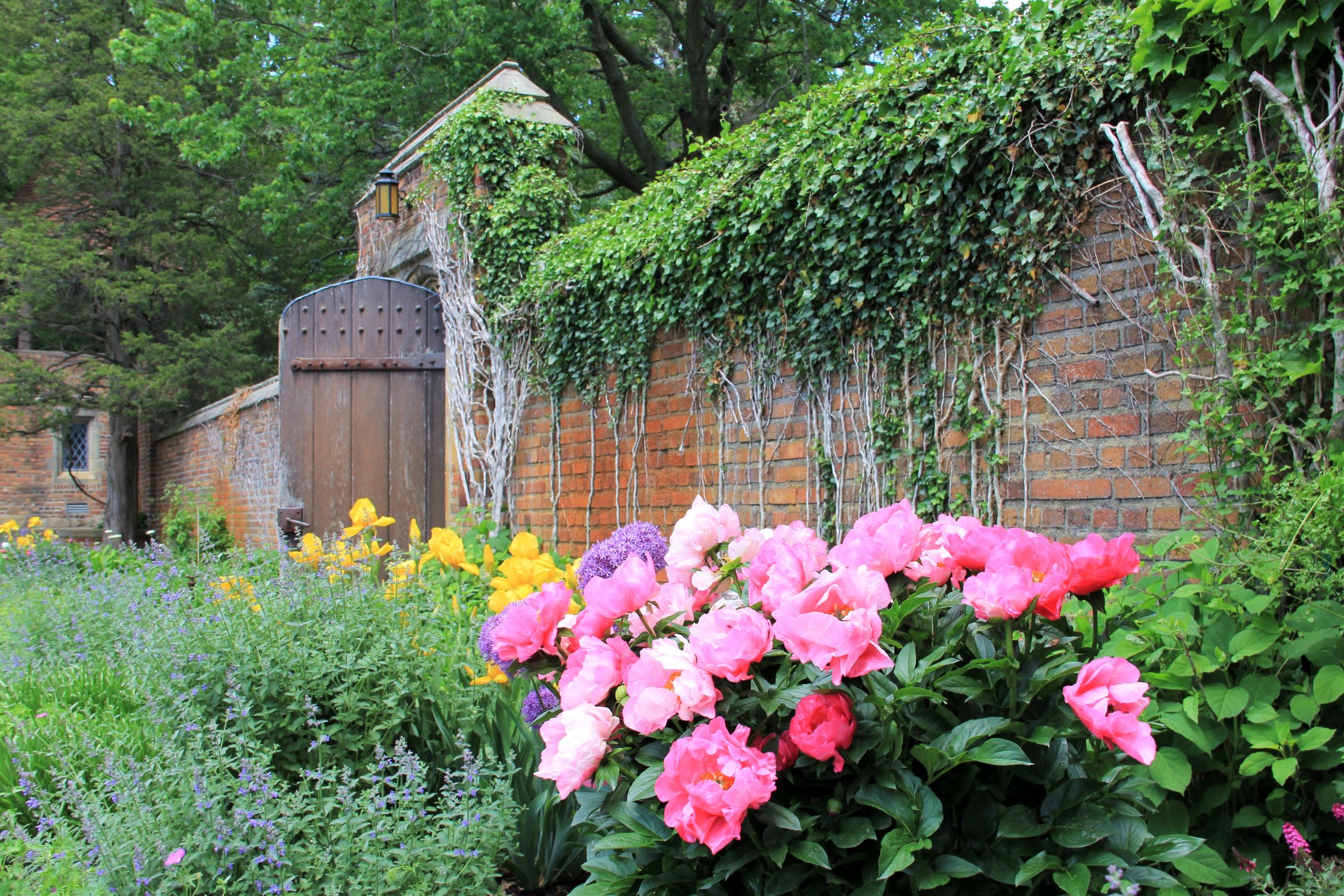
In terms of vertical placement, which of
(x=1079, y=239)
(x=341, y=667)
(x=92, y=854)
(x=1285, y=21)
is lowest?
(x=92, y=854)

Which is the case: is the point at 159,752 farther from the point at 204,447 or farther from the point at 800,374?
the point at 204,447

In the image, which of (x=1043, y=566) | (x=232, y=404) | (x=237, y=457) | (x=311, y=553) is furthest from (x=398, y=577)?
(x=232, y=404)

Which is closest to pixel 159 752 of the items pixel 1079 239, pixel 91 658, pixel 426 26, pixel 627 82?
pixel 91 658

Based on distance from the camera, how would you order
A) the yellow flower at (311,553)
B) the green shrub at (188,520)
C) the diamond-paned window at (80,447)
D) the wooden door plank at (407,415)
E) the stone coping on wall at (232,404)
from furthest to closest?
the diamond-paned window at (80,447) < the green shrub at (188,520) < the stone coping on wall at (232,404) < the wooden door plank at (407,415) < the yellow flower at (311,553)

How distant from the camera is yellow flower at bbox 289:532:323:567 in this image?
2.97 m

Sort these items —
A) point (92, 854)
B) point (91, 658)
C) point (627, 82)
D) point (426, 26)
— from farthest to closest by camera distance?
1. point (627, 82)
2. point (426, 26)
3. point (91, 658)
4. point (92, 854)

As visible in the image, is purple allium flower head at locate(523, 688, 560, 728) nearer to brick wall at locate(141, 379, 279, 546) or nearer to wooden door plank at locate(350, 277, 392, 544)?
wooden door plank at locate(350, 277, 392, 544)

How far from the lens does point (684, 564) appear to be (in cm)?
156

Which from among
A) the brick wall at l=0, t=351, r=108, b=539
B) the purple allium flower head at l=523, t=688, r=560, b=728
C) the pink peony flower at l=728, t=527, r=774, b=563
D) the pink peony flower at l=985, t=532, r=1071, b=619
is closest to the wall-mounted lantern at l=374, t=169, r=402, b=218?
the purple allium flower head at l=523, t=688, r=560, b=728

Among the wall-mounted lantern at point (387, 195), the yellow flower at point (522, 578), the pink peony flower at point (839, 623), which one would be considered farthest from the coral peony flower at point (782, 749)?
the wall-mounted lantern at point (387, 195)

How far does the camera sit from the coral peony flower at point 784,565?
1.28 metres

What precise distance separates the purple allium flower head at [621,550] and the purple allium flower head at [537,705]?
1.05 ft

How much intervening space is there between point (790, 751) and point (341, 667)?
4.19ft

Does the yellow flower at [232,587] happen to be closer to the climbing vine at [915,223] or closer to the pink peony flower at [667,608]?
→ the pink peony flower at [667,608]
